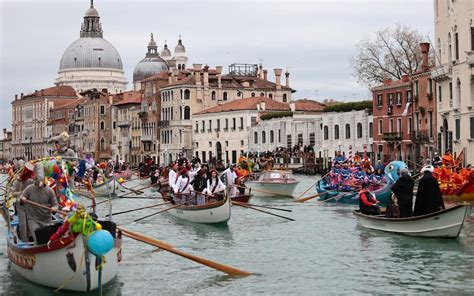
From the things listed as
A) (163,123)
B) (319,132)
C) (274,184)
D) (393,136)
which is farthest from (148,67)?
(274,184)

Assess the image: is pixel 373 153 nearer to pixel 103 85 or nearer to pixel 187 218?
pixel 187 218

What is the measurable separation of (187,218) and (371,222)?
6.10 metres

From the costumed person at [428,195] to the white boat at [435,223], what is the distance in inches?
6.3

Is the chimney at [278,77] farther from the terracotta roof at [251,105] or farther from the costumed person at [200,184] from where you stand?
the costumed person at [200,184]

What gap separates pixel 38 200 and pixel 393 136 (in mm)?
50599

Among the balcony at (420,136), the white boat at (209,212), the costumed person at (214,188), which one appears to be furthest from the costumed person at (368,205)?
the balcony at (420,136)

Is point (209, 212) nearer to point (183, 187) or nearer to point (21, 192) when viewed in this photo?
point (183, 187)

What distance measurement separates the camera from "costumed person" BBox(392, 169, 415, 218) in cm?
2053

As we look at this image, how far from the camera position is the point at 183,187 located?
27188 mm

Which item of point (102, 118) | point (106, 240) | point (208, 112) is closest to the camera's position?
point (106, 240)

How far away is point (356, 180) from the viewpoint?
3453 cm

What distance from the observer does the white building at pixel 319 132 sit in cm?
7310

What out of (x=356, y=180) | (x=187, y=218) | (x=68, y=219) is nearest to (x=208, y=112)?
(x=356, y=180)

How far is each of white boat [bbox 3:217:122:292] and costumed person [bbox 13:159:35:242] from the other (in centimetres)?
59
